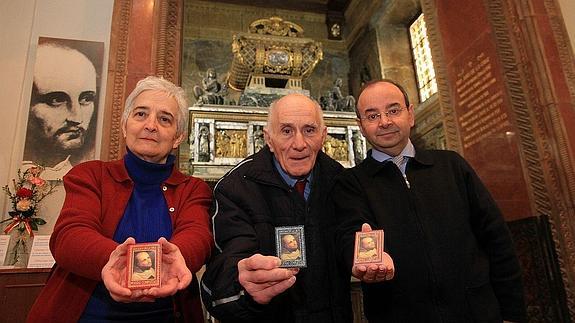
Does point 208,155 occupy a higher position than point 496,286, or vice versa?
point 208,155

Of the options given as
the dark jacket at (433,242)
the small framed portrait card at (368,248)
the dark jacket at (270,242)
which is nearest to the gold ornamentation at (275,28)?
the dark jacket at (433,242)

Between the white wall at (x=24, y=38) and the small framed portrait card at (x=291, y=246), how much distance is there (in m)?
3.24

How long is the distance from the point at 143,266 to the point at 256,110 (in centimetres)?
705

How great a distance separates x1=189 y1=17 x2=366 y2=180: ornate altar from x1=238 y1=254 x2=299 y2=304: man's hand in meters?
6.30

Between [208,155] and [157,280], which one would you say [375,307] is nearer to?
[157,280]

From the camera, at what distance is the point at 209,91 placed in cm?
870

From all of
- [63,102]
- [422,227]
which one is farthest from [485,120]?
[63,102]

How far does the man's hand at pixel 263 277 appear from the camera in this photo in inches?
54.3

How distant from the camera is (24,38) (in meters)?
4.43

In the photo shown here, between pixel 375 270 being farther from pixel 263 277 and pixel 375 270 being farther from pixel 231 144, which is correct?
pixel 231 144

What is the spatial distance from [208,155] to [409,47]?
6533 millimetres

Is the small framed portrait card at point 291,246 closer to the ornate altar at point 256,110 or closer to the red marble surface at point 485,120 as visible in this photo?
the red marble surface at point 485,120

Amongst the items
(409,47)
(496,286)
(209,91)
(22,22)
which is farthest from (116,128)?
(409,47)

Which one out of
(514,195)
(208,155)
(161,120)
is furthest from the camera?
(208,155)
